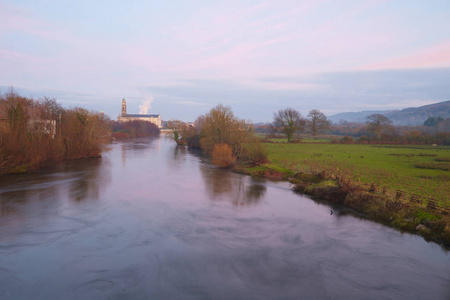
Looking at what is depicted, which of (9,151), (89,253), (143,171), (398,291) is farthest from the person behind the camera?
(143,171)

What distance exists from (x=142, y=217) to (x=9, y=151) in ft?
50.3

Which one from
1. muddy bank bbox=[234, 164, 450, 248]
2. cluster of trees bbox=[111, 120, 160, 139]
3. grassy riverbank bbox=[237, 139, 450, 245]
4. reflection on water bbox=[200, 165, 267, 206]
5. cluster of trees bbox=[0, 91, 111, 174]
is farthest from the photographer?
cluster of trees bbox=[111, 120, 160, 139]

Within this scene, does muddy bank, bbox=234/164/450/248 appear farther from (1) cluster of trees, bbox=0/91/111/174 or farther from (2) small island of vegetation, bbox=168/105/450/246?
(1) cluster of trees, bbox=0/91/111/174

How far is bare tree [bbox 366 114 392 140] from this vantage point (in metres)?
61.9

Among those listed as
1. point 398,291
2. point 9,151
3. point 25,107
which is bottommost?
point 398,291

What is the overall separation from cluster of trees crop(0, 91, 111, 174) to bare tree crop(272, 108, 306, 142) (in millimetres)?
34914

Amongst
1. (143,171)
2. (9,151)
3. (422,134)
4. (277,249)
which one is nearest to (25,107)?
(9,151)

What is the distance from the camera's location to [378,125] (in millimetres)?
63688

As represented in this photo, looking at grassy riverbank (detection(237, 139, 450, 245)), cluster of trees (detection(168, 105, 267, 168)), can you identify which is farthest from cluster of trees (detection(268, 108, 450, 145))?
grassy riverbank (detection(237, 139, 450, 245))

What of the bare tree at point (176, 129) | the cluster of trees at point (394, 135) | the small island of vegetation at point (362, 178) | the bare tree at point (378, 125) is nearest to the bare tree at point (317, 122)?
the cluster of trees at point (394, 135)

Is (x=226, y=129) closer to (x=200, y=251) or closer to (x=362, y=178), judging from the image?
(x=362, y=178)

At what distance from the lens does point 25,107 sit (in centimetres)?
2453

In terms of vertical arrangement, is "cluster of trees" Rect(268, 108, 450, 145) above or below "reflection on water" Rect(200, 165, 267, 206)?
above

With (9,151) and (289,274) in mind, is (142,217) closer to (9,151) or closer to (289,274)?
(289,274)
